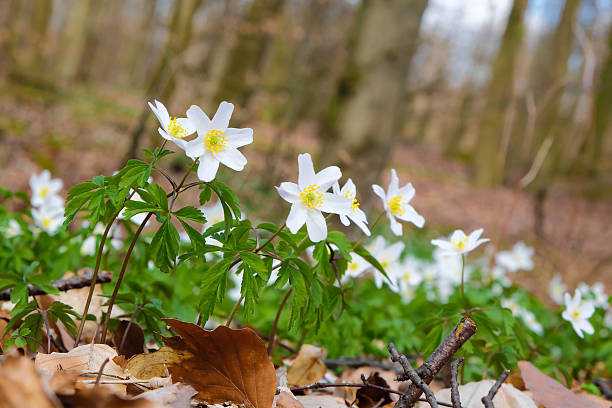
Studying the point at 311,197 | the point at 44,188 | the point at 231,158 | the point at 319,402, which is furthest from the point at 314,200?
the point at 44,188

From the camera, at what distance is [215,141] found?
1.17 meters

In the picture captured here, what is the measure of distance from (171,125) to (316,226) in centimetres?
41

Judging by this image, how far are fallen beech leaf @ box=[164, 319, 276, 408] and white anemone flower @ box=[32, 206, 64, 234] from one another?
151 cm

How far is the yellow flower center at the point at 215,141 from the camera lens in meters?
1.17

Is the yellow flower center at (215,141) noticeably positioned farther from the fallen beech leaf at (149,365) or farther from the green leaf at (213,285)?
the fallen beech leaf at (149,365)

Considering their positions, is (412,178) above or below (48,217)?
below

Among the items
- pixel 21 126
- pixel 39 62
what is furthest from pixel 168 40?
pixel 39 62

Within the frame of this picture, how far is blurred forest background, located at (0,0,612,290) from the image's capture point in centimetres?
458

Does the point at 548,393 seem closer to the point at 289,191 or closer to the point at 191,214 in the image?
the point at 289,191

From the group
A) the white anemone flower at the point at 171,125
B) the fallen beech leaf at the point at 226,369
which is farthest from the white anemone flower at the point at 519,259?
the white anemone flower at the point at 171,125

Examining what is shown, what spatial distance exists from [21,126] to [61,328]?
25.5ft

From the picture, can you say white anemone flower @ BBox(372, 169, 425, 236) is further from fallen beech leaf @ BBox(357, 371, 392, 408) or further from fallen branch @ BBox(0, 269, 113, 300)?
fallen branch @ BBox(0, 269, 113, 300)

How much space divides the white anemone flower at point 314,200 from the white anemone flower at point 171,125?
0.28 m

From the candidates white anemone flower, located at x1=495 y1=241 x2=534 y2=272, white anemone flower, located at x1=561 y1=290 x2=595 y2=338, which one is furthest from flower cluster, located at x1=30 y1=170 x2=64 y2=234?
white anemone flower, located at x1=495 y1=241 x2=534 y2=272
